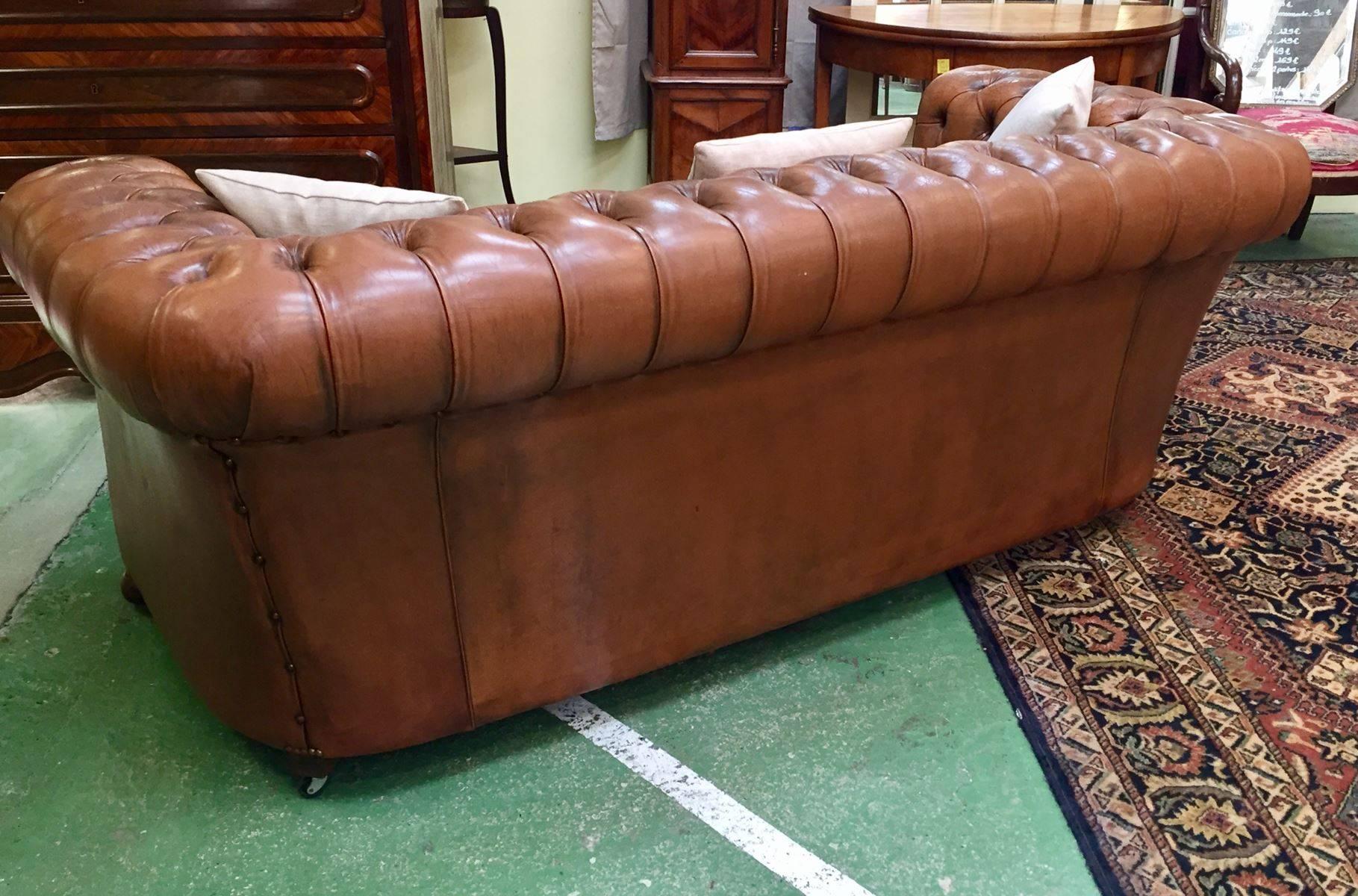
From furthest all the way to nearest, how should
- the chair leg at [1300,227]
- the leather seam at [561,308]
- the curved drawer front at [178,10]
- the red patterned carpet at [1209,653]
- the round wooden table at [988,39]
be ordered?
1. the chair leg at [1300,227]
2. the round wooden table at [988,39]
3. the curved drawer front at [178,10]
4. the red patterned carpet at [1209,653]
5. the leather seam at [561,308]

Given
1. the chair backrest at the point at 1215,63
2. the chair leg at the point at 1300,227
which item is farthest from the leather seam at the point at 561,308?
the chair leg at the point at 1300,227

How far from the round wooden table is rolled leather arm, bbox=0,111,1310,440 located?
1.57 m

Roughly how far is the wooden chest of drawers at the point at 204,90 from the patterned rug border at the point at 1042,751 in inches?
70.7

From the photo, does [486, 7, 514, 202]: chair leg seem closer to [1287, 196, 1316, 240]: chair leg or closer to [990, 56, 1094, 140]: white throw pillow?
[990, 56, 1094, 140]: white throw pillow

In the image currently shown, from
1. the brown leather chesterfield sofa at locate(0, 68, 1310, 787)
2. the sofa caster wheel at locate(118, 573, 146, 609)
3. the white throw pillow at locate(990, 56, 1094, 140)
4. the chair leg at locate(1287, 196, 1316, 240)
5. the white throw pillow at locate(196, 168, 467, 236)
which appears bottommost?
the sofa caster wheel at locate(118, 573, 146, 609)

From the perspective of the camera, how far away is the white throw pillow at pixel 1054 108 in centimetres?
179

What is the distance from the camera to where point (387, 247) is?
1.15m

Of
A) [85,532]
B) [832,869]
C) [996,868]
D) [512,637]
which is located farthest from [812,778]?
[85,532]

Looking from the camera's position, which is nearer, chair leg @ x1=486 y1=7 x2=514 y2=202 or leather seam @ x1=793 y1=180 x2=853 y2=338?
leather seam @ x1=793 y1=180 x2=853 y2=338

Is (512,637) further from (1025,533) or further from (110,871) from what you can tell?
(1025,533)

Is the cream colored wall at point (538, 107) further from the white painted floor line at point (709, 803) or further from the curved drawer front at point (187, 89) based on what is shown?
the white painted floor line at point (709, 803)

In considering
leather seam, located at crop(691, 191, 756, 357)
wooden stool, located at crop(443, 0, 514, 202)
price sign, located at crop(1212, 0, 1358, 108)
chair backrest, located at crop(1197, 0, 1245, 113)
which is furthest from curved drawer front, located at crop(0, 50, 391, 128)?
price sign, located at crop(1212, 0, 1358, 108)

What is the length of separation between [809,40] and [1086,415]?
8.02 ft

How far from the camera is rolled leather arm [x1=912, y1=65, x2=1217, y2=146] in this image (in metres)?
1.92
